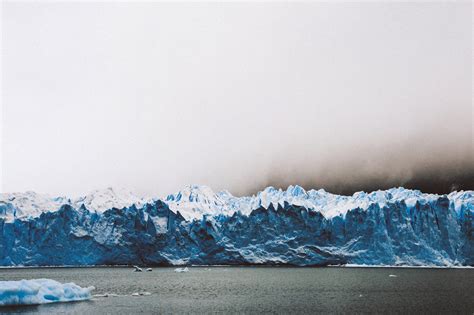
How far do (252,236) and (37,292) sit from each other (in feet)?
197

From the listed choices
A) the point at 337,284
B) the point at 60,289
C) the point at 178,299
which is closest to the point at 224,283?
the point at 337,284

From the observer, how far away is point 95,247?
95.4 metres

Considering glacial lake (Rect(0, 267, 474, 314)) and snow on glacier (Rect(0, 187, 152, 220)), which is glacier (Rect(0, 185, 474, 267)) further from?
glacial lake (Rect(0, 267, 474, 314))

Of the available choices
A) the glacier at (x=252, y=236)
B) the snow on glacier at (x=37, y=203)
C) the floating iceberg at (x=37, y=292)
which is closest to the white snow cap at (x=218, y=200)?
the snow on glacier at (x=37, y=203)

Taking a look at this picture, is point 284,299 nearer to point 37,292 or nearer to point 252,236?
point 37,292

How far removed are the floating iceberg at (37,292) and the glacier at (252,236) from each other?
51992 mm

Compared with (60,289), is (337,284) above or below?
below

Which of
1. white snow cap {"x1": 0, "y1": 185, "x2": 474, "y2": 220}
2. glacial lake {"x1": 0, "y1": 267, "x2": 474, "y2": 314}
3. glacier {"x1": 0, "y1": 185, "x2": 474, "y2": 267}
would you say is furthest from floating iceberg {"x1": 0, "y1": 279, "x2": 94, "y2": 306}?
white snow cap {"x1": 0, "y1": 185, "x2": 474, "y2": 220}

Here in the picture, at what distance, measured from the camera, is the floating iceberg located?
3838 centimetres

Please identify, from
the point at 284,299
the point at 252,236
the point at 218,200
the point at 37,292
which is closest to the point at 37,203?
the point at 252,236

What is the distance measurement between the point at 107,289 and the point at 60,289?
1562 cm

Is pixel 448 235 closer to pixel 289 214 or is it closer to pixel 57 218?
pixel 289 214

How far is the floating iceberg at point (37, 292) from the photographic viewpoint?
38375 millimetres

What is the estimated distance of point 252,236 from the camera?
96688 millimetres
